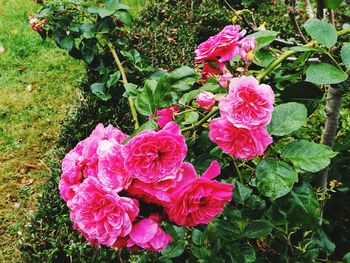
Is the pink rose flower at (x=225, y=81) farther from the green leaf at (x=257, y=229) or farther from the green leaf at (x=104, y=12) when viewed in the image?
the green leaf at (x=104, y=12)

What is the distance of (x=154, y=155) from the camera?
0.94 metres

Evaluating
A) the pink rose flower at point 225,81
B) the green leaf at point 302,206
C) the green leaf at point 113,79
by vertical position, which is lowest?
the green leaf at point 113,79

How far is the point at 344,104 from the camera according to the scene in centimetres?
260

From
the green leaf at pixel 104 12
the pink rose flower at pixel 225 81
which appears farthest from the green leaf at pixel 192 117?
the green leaf at pixel 104 12

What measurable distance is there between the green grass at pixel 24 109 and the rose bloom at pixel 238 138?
1726 mm

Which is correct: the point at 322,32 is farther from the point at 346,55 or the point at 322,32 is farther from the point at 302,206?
the point at 302,206

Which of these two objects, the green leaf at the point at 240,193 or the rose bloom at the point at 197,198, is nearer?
the rose bloom at the point at 197,198

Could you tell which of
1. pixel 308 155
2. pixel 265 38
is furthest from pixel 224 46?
pixel 308 155

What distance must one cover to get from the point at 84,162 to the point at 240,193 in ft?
1.73

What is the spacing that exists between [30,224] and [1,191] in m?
0.88

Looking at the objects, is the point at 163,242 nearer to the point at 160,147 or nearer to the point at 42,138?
the point at 160,147

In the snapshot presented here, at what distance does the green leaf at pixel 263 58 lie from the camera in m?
1.24

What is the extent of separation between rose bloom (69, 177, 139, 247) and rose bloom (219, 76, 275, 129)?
30 centimetres

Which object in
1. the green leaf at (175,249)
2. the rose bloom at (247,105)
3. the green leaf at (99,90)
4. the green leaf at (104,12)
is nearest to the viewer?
the rose bloom at (247,105)
